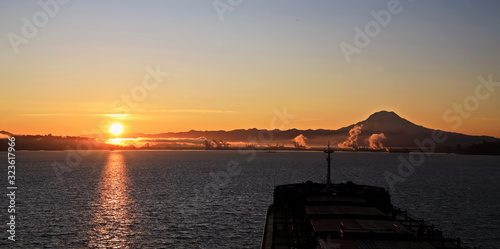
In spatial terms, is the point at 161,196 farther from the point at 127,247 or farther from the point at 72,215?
the point at 127,247

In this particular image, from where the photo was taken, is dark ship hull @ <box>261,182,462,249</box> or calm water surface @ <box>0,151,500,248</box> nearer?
dark ship hull @ <box>261,182,462,249</box>

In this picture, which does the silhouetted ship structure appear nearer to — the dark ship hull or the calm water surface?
the dark ship hull

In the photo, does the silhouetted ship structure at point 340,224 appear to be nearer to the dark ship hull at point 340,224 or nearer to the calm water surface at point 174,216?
the dark ship hull at point 340,224

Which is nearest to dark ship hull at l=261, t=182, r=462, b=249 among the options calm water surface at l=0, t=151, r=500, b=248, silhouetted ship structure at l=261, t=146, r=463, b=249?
silhouetted ship structure at l=261, t=146, r=463, b=249

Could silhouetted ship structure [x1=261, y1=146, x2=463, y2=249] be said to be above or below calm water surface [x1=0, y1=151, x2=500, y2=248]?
above

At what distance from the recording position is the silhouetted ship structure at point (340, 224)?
34812 mm

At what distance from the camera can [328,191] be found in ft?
214

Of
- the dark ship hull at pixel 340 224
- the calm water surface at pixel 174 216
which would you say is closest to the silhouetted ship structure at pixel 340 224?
the dark ship hull at pixel 340 224

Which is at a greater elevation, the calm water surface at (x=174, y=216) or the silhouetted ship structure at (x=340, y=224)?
the silhouetted ship structure at (x=340, y=224)

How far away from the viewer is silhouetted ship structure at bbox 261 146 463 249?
34812 mm

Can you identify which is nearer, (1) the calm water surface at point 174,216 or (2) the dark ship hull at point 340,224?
(2) the dark ship hull at point 340,224

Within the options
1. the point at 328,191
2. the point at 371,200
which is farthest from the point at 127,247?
the point at 371,200

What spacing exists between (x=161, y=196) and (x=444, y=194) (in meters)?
66.6

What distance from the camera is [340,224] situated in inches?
1592
